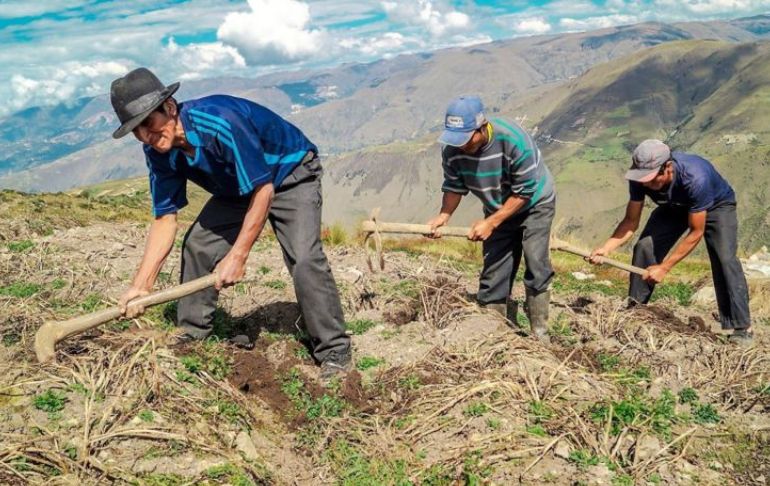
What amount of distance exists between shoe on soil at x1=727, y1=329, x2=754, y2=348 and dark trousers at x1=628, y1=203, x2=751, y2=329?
0.33ft

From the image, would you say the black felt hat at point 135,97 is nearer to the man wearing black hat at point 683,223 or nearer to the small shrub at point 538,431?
the small shrub at point 538,431

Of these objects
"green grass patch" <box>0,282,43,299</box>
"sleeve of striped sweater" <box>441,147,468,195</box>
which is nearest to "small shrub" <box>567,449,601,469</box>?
"sleeve of striped sweater" <box>441,147,468,195</box>

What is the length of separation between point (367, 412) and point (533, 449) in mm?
1551

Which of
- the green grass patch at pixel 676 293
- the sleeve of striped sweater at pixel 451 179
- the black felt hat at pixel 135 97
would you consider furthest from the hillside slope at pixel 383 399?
the black felt hat at pixel 135 97

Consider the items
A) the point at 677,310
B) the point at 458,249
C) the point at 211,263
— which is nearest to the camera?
the point at 211,263

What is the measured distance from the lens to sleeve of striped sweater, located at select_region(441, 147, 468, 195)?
19.9 feet

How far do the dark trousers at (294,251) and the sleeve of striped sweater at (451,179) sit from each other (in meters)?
1.56

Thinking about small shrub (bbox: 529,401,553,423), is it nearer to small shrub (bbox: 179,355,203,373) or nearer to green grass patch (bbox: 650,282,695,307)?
small shrub (bbox: 179,355,203,373)

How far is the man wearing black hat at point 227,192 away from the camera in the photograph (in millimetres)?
4129

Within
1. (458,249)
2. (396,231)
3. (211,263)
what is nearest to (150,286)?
(211,263)

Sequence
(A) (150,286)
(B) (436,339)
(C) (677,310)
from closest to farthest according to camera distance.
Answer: (A) (150,286), (B) (436,339), (C) (677,310)

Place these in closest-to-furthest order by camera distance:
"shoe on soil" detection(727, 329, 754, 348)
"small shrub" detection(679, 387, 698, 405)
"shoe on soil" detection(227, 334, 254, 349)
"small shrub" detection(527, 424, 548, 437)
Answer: "small shrub" detection(527, 424, 548, 437) < "small shrub" detection(679, 387, 698, 405) < "shoe on soil" detection(227, 334, 254, 349) < "shoe on soil" detection(727, 329, 754, 348)

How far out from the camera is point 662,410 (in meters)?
4.43

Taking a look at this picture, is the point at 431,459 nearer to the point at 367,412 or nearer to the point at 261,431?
the point at 367,412
